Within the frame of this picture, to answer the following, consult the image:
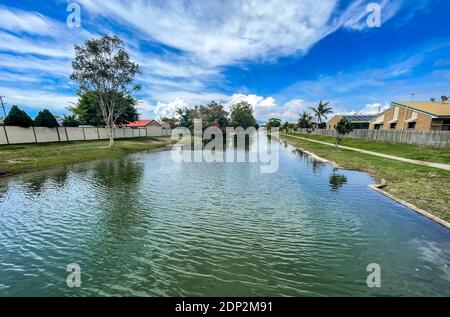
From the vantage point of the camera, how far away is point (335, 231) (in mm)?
8039

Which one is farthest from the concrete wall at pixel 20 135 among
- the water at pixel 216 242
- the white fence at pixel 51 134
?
the water at pixel 216 242

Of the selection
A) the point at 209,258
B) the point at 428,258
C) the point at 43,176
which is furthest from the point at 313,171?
the point at 43,176

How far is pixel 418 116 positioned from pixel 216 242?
44.3 m

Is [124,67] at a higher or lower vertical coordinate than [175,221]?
higher

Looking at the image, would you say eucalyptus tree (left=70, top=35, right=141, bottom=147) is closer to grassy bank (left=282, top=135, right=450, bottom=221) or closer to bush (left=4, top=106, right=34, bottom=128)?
bush (left=4, top=106, right=34, bottom=128)

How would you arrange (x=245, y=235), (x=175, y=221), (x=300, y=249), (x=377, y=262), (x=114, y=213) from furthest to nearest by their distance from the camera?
(x=114, y=213)
(x=175, y=221)
(x=245, y=235)
(x=300, y=249)
(x=377, y=262)

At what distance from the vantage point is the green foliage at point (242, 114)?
12425cm

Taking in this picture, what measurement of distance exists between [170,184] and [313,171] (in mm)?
11789

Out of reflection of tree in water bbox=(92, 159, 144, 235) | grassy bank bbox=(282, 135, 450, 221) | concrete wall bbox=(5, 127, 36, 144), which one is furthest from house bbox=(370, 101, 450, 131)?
concrete wall bbox=(5, 127, 36, 144)

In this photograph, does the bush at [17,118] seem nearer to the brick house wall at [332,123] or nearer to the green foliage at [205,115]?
the green foliage at [205,115]

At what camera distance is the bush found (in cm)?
2794

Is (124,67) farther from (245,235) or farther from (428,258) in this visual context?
(428,258)

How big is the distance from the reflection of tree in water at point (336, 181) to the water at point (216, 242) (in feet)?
1.76
